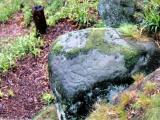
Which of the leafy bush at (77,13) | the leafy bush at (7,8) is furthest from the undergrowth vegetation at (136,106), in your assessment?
the leafy bush at (7,8)

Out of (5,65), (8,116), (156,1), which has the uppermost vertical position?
(156,1)

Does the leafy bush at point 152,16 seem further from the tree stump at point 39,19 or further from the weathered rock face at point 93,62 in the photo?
the tree stump at point 39,19

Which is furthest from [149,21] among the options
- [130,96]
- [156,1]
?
[130,96]

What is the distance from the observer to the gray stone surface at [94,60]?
20.7 ft

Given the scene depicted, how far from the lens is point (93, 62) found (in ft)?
21.2

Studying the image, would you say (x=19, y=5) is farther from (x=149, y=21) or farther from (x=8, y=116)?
(x=149, y=21)

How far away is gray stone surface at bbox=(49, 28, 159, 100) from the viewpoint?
6.31m

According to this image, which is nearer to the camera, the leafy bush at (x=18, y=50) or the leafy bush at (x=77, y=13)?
the leafy bush at (x=18, y=50)

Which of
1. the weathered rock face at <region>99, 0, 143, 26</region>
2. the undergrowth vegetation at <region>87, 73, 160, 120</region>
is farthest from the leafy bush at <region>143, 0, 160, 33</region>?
the undergrowth vegetation at <region>87, 73, 160, 120</region>

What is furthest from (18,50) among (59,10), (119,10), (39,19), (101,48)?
(101,48)

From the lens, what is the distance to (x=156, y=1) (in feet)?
25.1

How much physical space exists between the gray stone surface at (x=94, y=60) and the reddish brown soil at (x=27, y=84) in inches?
96.7

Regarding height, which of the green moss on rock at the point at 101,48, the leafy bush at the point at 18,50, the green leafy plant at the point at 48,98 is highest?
the green moss on rock at the point at 101,48

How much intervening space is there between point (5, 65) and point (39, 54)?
3.48 ft
